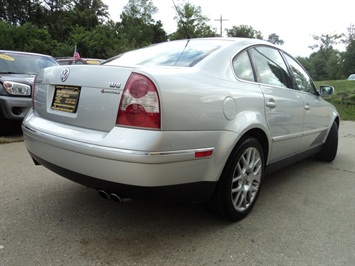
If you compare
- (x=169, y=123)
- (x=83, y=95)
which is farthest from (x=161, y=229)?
(x=83, y=95)

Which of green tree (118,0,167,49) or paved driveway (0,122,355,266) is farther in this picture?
green tree (118,0,167,49)

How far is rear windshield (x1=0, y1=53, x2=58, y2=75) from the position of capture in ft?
18.8

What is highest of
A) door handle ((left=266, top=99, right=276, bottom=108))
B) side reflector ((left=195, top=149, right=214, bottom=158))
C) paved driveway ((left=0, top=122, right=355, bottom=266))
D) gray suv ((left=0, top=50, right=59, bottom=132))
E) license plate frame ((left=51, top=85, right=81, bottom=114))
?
door handle ((left=266, top=99, right=276, bottom=108))

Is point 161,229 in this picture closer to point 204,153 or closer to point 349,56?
point 204,153

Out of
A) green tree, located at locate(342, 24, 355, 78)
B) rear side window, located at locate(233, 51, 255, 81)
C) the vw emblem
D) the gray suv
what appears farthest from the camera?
green tree, located at locate(342, 24, 355, 78)

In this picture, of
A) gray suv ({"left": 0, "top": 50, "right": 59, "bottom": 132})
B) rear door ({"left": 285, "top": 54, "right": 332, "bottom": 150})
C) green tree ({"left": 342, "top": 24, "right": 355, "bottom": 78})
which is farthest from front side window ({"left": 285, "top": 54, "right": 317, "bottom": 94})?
green tree ({"left": 342, "top": 24, "right": 355, "bottom": 78})

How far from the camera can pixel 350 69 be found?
64.1 m

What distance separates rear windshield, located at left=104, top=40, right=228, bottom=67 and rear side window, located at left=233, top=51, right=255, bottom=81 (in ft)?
0.58

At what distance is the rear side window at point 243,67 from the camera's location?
2.70m

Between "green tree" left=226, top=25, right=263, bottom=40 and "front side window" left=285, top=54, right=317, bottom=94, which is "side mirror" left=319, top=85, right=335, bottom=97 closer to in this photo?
"front side window" left=285, top=54, right=317, bottom=94

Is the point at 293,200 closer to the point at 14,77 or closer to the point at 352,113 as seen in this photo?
the point at 14,77

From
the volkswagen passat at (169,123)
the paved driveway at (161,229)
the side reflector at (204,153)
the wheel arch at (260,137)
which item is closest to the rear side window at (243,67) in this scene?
the volkswagen passat at (169,123)

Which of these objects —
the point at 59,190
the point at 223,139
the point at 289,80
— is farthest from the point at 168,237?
the point at 289,80

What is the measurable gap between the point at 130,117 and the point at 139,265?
899 mm
